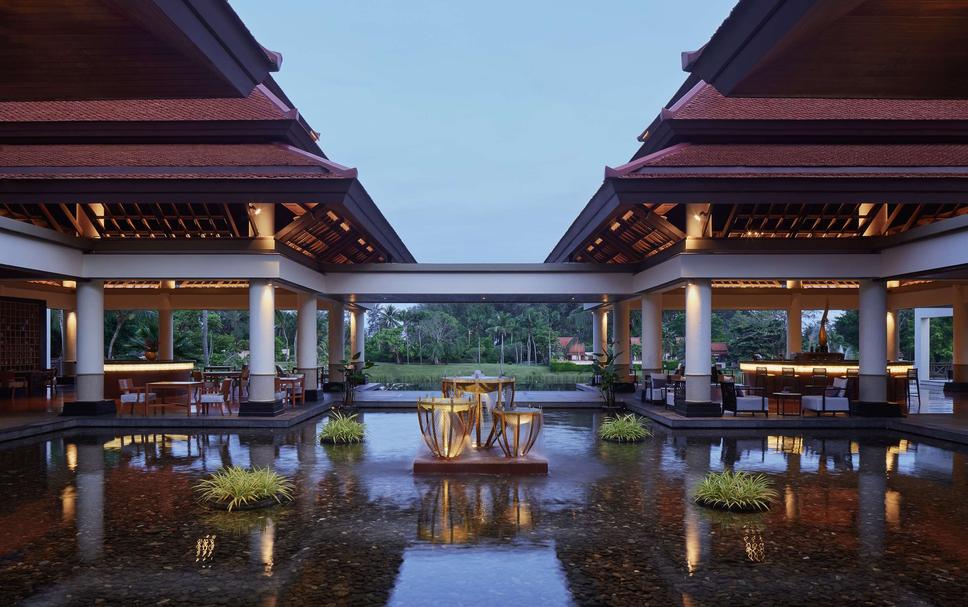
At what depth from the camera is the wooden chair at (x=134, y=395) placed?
14711mm

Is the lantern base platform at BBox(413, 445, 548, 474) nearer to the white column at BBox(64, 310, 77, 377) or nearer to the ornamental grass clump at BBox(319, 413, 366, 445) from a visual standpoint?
the ornamental grass clump at BBox(319, 413, 366, 445)

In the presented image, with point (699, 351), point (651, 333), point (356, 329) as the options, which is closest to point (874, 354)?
point (699, 351)

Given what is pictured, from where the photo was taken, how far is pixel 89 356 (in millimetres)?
14664

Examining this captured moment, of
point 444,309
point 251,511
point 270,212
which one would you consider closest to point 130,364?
point 270,212

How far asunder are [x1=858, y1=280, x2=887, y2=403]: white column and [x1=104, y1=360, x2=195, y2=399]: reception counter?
17566 mm

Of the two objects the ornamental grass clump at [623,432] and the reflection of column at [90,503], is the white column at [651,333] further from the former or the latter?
the reflection of column at [90,503]

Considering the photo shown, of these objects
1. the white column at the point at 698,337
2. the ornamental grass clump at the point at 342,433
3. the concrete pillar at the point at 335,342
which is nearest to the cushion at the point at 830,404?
the white column at the point at 698,337

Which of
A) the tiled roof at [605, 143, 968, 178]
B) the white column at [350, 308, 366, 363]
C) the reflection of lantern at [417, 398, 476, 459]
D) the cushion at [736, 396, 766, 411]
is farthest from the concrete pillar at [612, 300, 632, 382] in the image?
the reflection of lantern at [417, 398, 476, 459]

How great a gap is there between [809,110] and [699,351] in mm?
6340

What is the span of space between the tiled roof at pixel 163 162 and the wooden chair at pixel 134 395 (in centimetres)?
492

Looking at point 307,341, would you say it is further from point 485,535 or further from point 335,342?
point 485,535

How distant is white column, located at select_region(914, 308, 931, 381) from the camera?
2861 centimetres

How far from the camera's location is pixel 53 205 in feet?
47.6

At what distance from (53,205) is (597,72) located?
648 feet
